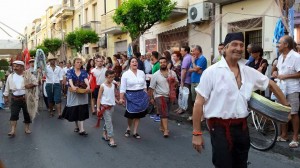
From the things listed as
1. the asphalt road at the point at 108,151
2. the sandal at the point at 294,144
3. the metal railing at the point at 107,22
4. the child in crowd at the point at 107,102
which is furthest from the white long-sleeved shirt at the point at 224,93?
the metal railing at the point at 107,22

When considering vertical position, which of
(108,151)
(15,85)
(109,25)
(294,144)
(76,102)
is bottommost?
(108,151)

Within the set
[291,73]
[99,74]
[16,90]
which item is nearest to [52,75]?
[99,74]

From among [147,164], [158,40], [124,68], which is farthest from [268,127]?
[158,40]

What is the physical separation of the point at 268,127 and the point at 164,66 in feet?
8.69

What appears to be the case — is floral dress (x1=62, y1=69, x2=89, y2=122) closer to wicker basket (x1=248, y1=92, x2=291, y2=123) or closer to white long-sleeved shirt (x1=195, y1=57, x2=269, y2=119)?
white long-sleeved shirt (x1=195, y1=57, x2=269, y2=119)

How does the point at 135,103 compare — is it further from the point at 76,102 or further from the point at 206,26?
the point at 206,26

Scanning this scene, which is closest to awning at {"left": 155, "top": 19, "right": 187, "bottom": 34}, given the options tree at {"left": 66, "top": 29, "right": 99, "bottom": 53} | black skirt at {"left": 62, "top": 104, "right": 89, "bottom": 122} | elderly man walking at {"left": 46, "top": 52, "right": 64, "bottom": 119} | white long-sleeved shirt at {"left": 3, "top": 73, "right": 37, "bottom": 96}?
elderly man walking at {"left": 46, "top": 52, "right": 64, "bottom": 119}

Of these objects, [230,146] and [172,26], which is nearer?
[230,146]

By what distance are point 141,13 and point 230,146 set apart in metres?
12.7

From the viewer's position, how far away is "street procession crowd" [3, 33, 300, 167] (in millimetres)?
3730

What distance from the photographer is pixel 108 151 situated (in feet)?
23.5

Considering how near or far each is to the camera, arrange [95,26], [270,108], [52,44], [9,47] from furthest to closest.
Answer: [52,44] → [95,26] → [9,47] → [270,108]

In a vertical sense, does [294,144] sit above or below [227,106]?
below

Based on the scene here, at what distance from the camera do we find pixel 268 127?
7.22 m
